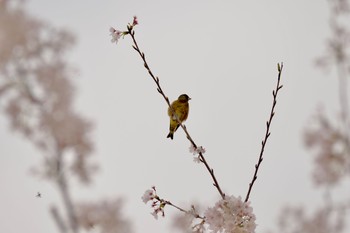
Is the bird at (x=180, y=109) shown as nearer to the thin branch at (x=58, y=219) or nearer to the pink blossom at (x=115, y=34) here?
the pink blossom at (x=115, y=34)

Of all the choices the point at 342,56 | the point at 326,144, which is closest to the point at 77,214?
the point at 326,144

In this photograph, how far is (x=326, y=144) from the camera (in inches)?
414

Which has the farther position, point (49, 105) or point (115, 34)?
point (49, 105)

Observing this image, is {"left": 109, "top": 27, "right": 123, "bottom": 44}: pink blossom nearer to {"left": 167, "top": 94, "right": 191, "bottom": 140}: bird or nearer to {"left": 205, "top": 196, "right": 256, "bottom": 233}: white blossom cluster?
{"left": 205, "top": 196, "right": 256, "bottom": 233}: white blossom cluster

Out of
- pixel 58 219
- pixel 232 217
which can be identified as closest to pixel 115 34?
pixel 232 217

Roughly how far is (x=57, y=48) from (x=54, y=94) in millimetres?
1275

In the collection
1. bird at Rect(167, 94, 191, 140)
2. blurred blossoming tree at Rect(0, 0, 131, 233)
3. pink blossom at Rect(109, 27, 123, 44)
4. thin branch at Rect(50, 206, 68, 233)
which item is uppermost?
blurred blossoming tree at Rect(0, 0, 131, 233)

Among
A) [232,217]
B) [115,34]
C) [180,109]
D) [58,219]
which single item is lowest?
[232,217]

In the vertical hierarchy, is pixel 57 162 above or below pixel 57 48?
below

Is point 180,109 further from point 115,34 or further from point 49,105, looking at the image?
point 49,105

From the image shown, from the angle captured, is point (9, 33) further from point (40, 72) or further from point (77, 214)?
point (77, 214)

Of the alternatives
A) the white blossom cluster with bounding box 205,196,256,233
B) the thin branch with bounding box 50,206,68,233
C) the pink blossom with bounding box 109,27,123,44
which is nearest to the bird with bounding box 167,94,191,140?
the pink blossom with bounding box 109,27,123,44

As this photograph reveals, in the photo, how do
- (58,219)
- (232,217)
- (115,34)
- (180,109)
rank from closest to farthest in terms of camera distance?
1. (232,217)
2. (115,34)
3. (180,109)
4. (58,219)

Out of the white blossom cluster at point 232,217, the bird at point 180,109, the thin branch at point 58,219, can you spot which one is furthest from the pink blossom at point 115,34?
the thin branch at point 58,219
